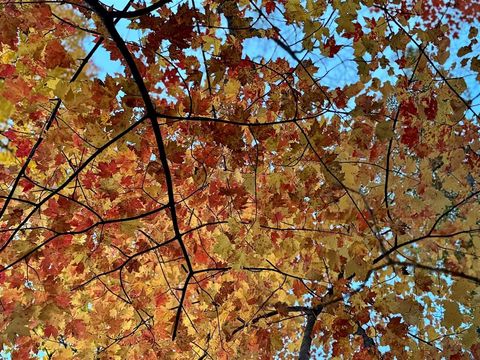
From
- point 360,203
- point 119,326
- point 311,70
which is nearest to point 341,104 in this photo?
point 311,70

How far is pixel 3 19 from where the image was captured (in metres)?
2.43

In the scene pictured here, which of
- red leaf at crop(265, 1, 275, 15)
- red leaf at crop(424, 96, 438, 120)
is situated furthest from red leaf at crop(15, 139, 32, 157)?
red leaf at crop(424, 96, 438, 120)

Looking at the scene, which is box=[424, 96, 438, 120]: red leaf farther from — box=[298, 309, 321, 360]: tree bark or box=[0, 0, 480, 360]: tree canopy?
box=[298, 309, 321, 360]: tree bark

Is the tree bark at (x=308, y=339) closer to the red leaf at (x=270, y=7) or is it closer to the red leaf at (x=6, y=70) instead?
the red leaf at (x=270, y=7)

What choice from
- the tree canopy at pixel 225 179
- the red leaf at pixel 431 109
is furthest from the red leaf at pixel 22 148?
the red leaf at pixel 431 109

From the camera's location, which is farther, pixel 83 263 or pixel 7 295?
pixel 7 295

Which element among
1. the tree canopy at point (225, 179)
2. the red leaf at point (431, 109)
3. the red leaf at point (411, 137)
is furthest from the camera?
the red leaf at point (411, 137)

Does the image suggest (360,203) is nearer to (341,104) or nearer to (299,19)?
(341,104)

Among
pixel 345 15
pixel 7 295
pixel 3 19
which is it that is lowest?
pixel 7 295

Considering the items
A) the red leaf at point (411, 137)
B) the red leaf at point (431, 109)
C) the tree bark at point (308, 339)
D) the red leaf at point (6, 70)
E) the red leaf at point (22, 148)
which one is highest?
the red leaf at point (411, 137)

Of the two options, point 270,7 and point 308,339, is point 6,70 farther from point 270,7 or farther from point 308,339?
point 308,339

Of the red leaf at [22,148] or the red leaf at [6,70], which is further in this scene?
the red leaf at [22,148]

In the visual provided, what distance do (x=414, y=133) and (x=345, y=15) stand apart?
1660 millimetres

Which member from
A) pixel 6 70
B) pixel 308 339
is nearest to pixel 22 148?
pixel 6 70
